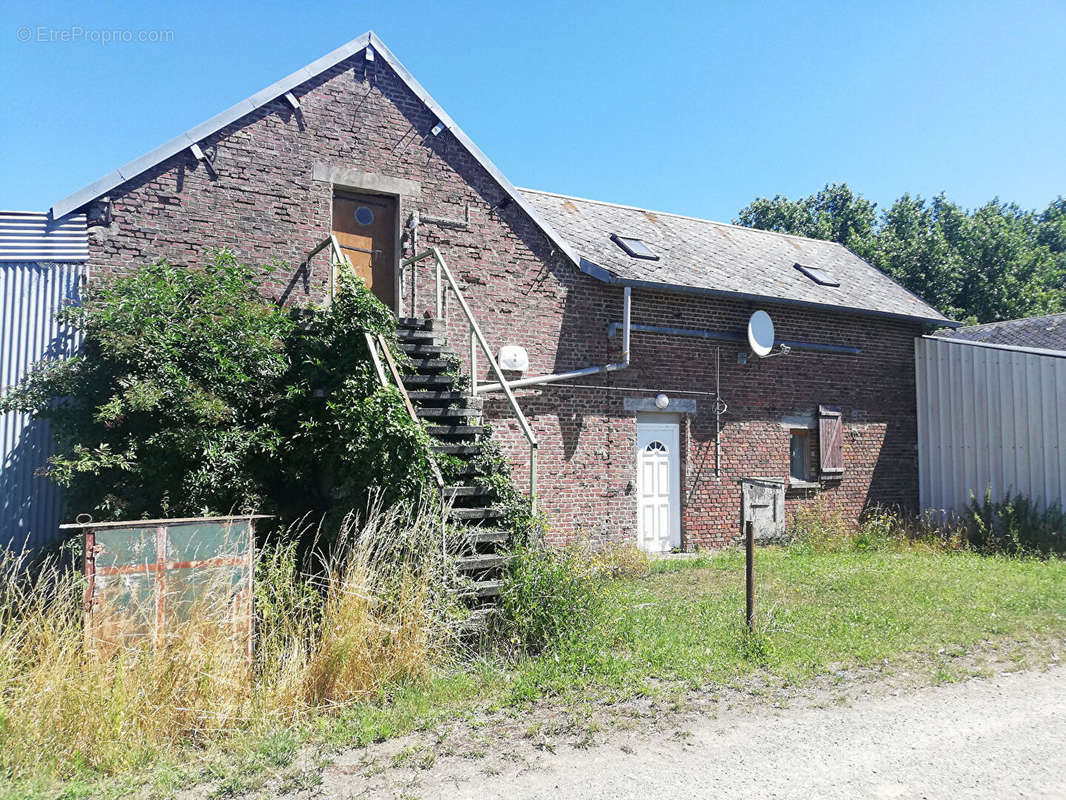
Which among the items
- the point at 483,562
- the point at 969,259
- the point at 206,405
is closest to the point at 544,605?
the point at 483,562

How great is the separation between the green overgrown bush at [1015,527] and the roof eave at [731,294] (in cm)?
377

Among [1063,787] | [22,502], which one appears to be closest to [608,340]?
[22,502]

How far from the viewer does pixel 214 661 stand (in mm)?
5023

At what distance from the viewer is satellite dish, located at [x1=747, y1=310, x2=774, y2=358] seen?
13.4 metres

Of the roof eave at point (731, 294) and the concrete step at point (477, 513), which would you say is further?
the roof eave at point (731, 294)

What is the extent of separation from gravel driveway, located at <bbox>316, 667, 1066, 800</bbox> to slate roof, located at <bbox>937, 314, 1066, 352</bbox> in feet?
42.9

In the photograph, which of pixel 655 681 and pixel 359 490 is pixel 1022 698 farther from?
pixel 359 490

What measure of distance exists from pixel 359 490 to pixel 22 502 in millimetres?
4065

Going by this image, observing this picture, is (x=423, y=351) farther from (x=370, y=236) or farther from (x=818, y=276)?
(x=818, y=276)

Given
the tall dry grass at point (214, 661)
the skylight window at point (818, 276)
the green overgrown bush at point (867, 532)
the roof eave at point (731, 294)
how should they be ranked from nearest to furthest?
the tall dry grass at point (214, 661), the roof eave at point (731, 294), the green overgrown bush at point (867, 532), the skylight window at point (818, 276)

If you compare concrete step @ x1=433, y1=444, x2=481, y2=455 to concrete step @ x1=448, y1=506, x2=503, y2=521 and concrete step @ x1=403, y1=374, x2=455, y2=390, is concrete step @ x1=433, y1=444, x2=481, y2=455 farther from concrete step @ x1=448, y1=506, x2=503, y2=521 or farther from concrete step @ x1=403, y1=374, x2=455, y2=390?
concrete step @ x1=403, y1=374, x2=455, y2=390

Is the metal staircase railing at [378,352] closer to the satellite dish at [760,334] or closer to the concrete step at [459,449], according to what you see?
the concrete step at [459,449]

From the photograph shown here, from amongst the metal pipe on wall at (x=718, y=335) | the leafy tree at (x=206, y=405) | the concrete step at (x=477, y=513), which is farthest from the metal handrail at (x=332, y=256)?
the metal pipe on wall at (x=718, y=335)

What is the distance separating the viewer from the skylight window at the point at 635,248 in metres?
13.7
